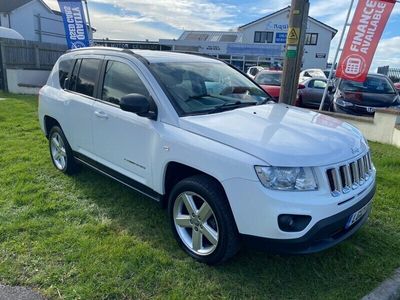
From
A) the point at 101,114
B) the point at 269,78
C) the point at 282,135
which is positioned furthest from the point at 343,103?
the point at 101,114

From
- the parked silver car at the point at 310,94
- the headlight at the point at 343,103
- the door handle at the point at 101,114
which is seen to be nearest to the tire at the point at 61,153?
the door handle at the point at 101,114

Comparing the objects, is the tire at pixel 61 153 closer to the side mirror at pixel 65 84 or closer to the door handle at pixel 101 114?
the side mirror at pixel 65 84

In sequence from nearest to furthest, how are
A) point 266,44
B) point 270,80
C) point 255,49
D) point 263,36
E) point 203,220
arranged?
point 203,220 → point 270,80 → point 255,49 → point 266,44 → point 263,36

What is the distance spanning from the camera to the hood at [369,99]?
28.9 ft

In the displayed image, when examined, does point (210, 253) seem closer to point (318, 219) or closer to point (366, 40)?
point (318, 219)

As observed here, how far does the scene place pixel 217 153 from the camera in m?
2.57

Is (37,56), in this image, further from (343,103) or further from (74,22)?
(343,103)

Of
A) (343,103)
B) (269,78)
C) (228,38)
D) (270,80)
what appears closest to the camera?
(343,103)

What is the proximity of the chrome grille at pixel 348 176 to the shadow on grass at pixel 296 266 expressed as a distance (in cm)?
75

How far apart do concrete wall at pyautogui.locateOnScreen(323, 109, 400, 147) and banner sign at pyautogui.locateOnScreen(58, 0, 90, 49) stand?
1116cm

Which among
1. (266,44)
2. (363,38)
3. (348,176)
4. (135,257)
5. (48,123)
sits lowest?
(135,257)

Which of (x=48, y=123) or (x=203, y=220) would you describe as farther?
(x=48, y=123)

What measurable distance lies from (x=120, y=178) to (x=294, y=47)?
10.6 ft

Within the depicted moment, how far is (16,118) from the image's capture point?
8.36 m
